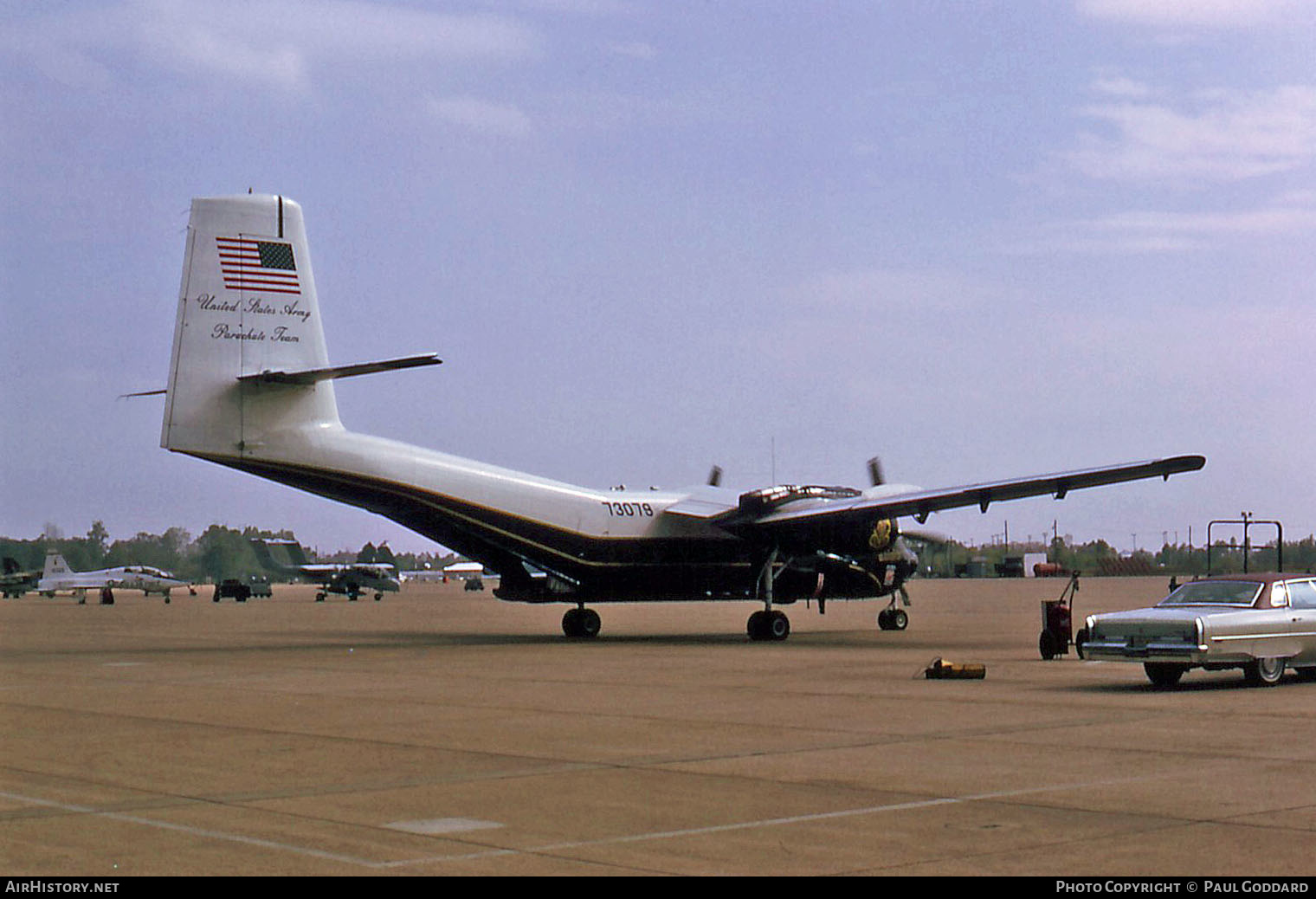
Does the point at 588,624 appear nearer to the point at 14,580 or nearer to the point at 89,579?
the point at 89,579

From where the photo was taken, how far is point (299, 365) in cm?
2716

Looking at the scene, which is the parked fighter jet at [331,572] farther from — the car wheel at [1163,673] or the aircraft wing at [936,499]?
the car wheel at [1163,673]

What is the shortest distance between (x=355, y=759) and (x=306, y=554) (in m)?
107

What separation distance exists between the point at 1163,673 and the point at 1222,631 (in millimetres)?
1325

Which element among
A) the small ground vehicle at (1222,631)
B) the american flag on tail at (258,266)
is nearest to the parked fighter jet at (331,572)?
the american flag on tail at (258,266)

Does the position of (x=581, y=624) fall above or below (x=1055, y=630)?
below

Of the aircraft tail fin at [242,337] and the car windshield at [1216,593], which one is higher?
the aircraft tail fin at [242,337]

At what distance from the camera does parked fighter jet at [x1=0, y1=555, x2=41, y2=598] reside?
94188 mm

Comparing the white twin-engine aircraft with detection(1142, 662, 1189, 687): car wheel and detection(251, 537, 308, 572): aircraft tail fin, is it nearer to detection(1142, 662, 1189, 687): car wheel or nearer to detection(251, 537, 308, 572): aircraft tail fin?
detection(1142, 662, 1189, 687): car wheel

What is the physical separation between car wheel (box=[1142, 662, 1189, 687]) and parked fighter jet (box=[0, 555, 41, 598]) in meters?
89.7

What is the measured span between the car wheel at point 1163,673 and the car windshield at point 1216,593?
0.88 metres

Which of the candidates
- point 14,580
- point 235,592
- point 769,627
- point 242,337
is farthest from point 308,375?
point 14,580

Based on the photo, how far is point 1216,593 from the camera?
18.6m

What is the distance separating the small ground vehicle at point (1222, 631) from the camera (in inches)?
680
